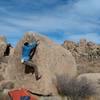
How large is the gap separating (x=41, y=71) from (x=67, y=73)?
1394 millimetres

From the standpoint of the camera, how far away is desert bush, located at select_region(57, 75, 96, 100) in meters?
15.9

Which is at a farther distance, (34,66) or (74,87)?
(34,66)

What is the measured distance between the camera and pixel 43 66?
694 inches

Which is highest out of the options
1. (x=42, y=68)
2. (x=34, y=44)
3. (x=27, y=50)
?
(x=34, y=44)

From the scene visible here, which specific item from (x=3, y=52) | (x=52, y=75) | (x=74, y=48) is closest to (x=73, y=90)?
(x=52, y=75)

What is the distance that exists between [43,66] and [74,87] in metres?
2.18

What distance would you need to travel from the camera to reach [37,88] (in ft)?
56.4

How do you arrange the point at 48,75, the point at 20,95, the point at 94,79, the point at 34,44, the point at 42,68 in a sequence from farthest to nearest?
the point at 34,44 → the point at 42,68 → the point at 48,75 → the point at 94,79 → the point at 20,95

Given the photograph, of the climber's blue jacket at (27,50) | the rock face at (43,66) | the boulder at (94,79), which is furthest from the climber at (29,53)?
the boulder at (94,79)

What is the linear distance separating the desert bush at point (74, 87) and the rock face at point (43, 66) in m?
0.40

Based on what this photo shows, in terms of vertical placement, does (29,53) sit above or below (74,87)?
above

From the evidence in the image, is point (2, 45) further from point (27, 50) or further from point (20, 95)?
point (20, 95)

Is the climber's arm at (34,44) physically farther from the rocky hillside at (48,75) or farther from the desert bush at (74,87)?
the desert bush at (74,87)

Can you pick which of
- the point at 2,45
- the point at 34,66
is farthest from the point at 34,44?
the point at 2,45
